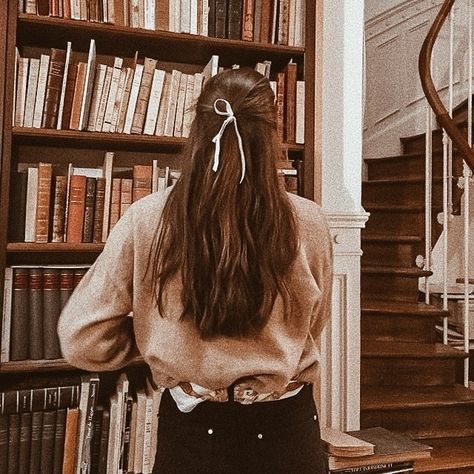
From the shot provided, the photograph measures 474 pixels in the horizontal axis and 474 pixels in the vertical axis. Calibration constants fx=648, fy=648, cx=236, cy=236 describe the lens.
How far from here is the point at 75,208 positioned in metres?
1.90

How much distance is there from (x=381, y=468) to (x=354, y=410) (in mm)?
390

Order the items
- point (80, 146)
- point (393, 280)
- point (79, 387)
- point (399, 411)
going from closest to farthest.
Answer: point (79, 387)
point (80, 146)
point (399, 411)
point (393, 280)

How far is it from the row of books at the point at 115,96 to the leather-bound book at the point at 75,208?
0.53 ft

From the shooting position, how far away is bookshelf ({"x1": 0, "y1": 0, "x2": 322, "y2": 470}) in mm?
1810

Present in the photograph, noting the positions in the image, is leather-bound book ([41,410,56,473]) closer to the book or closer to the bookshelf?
the bookshelf

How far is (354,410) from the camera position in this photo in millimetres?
2293

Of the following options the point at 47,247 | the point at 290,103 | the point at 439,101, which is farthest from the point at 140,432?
the point at 439,101

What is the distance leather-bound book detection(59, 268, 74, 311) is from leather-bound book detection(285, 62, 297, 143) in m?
0.79

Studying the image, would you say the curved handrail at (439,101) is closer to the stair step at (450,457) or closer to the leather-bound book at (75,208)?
the stair step at (450,457)

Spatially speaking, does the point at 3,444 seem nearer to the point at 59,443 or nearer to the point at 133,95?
the point at 59,443

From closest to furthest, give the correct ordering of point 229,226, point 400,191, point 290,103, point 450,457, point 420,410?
point 229,226
point 290,103
point 450,457
point 420,410
point 400,191

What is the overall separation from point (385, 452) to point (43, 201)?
4.09 ft

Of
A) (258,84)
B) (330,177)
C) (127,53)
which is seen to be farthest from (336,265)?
(258,84)

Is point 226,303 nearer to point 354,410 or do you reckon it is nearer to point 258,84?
point 258,84
